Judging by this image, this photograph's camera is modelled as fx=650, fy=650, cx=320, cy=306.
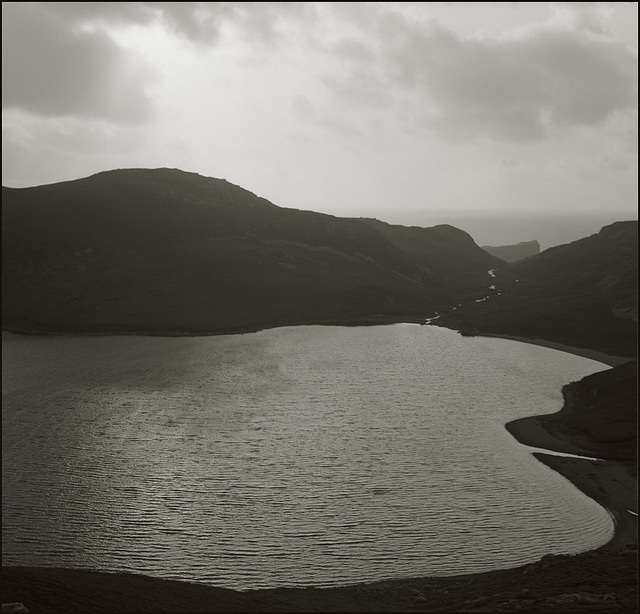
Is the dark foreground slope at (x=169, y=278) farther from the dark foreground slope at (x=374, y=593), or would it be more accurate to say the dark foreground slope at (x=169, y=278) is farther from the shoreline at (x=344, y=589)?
the dark foreground slope at (x=374, y=593)

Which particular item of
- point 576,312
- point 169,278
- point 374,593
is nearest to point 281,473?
point 374,593

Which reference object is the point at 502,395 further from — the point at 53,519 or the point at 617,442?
the point at 53,519

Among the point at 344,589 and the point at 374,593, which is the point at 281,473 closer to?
the point at 344,589

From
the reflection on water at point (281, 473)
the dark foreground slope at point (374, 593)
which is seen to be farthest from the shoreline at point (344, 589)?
the reflection on water at point (281, 473)

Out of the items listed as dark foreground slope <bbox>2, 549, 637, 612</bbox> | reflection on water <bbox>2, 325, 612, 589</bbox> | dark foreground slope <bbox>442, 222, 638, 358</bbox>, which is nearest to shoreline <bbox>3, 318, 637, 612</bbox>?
dark foreground slope <bbox>2, 549, 637, 612</bbox>

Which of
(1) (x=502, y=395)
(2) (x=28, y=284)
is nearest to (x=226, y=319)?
(2) (x=28, y=284)

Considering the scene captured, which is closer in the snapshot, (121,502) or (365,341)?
(121,502)

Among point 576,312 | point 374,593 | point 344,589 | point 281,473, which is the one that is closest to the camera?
point 374,593
